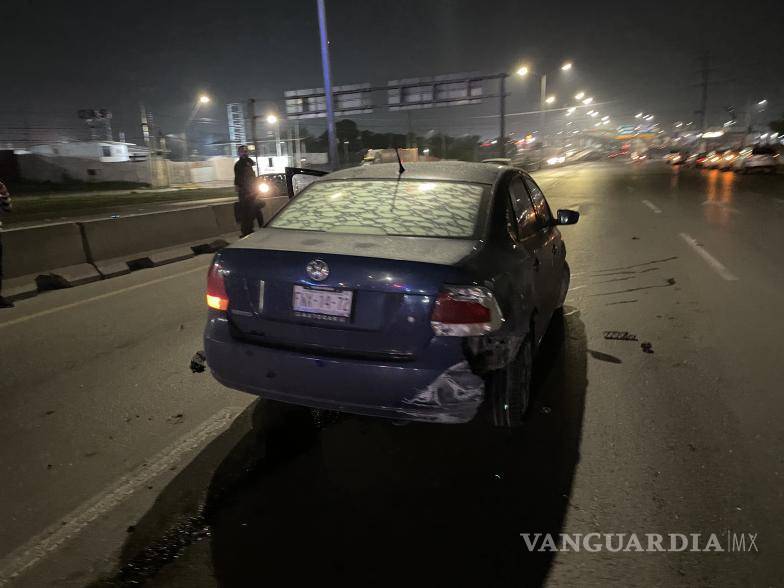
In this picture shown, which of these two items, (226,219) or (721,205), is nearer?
(226,219)

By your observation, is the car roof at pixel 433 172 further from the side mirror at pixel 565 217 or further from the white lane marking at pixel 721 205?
the white lane marking at pixel 721 205

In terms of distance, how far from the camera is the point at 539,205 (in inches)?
189

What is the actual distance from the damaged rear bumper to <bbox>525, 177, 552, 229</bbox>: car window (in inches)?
81.3

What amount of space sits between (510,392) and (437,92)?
38.0 metres

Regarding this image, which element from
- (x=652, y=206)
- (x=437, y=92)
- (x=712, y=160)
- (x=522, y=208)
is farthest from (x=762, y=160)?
(x=522, y=208)

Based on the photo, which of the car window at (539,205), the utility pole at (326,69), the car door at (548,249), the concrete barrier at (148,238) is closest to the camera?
the car door at (548,249)

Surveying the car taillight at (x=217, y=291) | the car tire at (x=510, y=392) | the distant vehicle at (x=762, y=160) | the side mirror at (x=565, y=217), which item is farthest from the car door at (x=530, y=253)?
the distant vehicle at (x=762, y=160)

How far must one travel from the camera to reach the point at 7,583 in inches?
93.1

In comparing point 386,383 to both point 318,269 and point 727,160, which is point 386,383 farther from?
point 727,160

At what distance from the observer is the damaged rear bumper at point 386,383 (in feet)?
9.25

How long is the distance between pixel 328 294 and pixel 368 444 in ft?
3.39

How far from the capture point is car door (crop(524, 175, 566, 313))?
4.21 metres

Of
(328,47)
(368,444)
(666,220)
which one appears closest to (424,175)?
(368,444)

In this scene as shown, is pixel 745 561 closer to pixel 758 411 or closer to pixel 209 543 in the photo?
pixel 758 411
